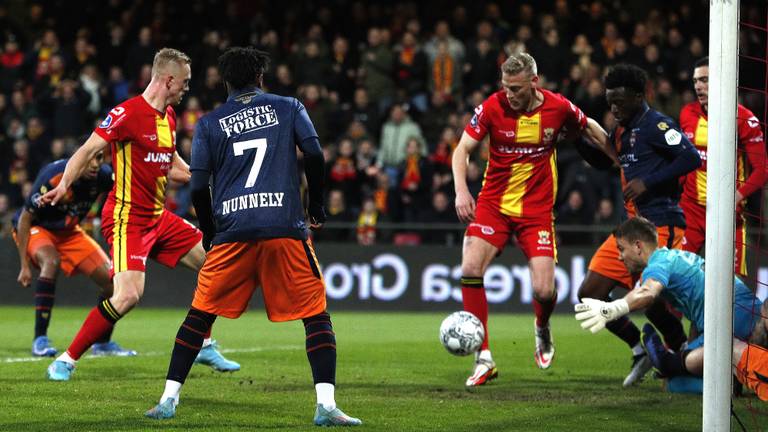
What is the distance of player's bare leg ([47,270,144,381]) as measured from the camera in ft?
28.6


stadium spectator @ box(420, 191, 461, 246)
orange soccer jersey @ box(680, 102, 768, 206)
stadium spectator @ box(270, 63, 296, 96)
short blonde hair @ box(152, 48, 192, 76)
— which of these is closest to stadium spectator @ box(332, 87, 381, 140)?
stadium spectator @ box(270, 63, 296, 96)

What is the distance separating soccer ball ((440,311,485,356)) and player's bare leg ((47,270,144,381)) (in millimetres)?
2298

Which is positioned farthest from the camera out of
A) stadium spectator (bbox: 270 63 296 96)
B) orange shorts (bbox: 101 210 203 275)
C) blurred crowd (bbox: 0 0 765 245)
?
stadium spectator (bbox: 270 63 296 96)

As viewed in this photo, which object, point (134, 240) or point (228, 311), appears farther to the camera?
point (134, 240)

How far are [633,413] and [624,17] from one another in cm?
1397

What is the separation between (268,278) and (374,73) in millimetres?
13682

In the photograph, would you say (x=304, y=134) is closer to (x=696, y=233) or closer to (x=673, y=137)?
(x=673, y=137)

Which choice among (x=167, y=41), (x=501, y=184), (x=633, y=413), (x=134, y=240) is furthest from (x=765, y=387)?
(x=167, y=41)

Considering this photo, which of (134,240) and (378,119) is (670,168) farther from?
(378,119)

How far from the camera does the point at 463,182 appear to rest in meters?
8.79

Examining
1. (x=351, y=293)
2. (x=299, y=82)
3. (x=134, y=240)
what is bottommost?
(x=351, y=293)

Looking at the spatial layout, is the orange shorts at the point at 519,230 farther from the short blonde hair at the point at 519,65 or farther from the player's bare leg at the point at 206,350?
the player's bare leg at the point at 206,350

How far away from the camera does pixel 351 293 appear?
57.7 feet

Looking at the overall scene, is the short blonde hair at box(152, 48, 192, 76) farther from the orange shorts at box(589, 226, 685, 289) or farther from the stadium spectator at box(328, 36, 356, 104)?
the stadium spectator at box(328, 36, 356, 104)
